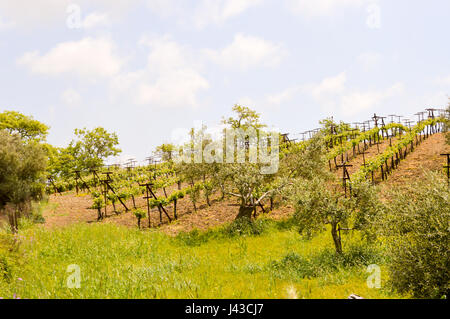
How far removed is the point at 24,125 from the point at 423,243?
5269 centimetres

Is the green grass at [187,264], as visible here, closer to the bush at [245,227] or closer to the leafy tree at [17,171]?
the bush at [245,227]

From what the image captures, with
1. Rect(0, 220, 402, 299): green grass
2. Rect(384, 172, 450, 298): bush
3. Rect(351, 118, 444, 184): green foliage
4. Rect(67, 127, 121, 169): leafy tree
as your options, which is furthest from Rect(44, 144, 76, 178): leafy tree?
Rect(384, 172, 450, 298): bush

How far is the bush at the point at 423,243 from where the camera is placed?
828 cm

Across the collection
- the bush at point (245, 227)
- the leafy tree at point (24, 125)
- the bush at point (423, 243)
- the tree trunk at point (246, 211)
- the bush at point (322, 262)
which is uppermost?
the leafy tree at point (24, 125)

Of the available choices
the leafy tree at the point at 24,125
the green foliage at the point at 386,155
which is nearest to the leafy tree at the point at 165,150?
the leafy tree at the point at 24,125

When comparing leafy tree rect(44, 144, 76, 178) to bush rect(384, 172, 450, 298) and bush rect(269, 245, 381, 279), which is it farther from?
bush rect(384, 172, 450, 298)

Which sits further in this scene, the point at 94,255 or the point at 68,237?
the point at 68,237

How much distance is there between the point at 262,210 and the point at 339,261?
46.3 ft

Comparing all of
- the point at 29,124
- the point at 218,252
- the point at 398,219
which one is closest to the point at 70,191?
the point at 29,124

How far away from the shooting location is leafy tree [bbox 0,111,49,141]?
141ft

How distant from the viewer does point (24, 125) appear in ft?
146

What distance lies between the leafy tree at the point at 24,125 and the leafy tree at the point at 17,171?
16.3 metres

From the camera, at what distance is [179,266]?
13.7m
